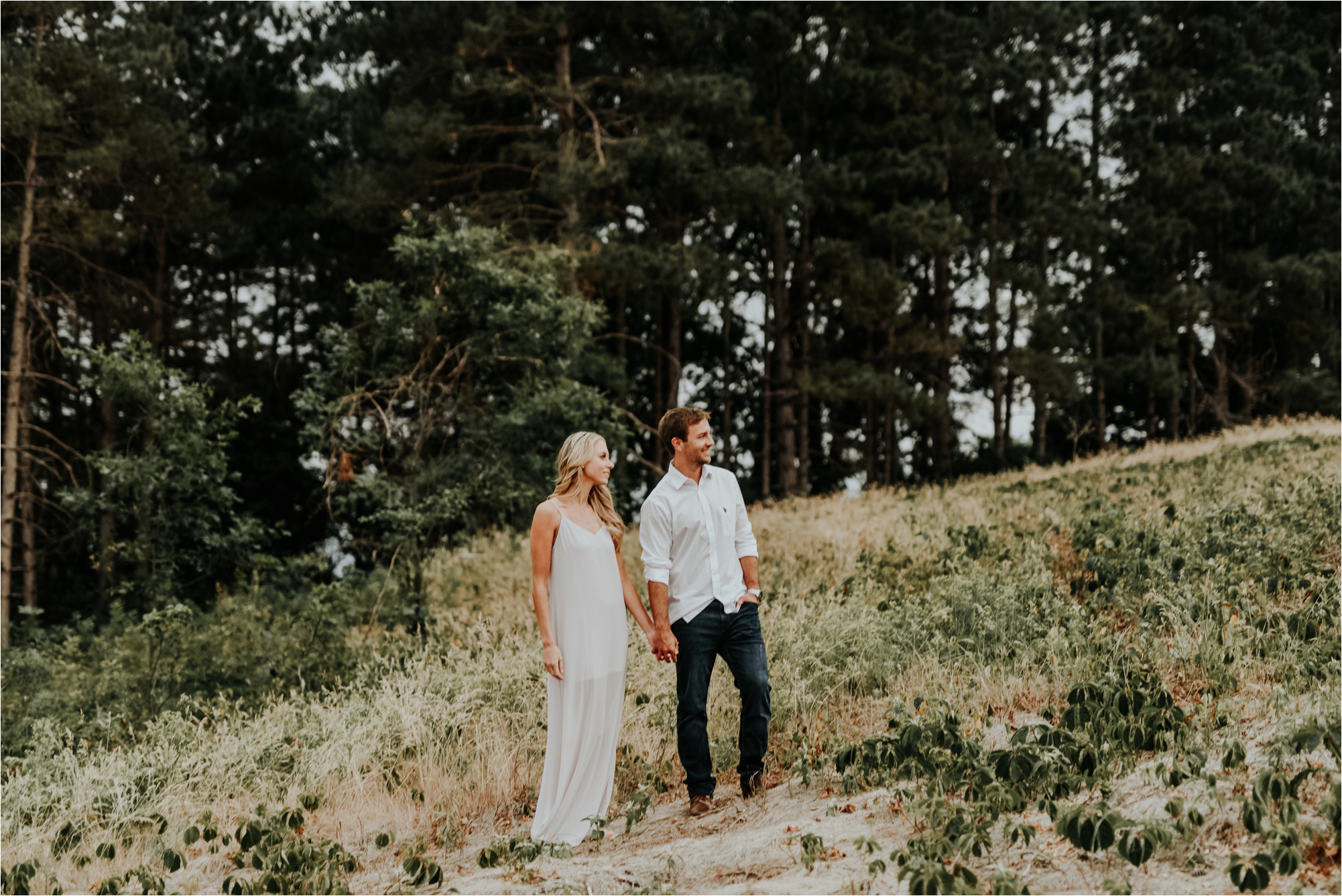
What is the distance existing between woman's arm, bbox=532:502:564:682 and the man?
A: 470 millimetres

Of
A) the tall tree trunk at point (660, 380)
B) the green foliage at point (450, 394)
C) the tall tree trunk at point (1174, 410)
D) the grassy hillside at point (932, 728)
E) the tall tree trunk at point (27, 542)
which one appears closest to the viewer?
the grassy hillside at point (932, 728)

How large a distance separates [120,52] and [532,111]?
7618 mm

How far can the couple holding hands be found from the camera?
4582 millimetres

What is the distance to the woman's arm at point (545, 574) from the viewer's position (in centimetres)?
450

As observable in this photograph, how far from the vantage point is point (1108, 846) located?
3201 mm

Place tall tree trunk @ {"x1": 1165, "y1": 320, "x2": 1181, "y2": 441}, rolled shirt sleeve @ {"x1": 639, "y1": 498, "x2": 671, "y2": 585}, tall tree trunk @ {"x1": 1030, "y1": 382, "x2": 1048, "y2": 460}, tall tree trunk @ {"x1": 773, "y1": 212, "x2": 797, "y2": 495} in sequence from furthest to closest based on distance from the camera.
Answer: tall tree trunk @ {"x1": 1165, "y1": 320, "x2": 1181, "y2": 441}
tall tree trunk @ {"x1": 1030, "y1": 382, "x2": 1048, "y2": 460}
tall tree trunk @ {"x1": 773, "y1": 212, "x2": 797, "y2": 495}
rolled shirt sleeve @ {"x1": 639, "y1": 498, "x2": 671, "y2": 585}

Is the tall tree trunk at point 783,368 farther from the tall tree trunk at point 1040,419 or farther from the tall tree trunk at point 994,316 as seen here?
the tall tree trunk at point 1040,419

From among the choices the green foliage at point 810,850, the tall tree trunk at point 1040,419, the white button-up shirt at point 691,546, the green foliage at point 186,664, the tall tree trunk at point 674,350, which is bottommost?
the green foliage at point 186,664

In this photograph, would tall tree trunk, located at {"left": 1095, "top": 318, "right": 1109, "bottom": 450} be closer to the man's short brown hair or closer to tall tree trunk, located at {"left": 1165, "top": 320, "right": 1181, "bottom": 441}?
tall tree trunk, located at {"left": 1165, "top": 320, "right": 1181, "bottom": 441}

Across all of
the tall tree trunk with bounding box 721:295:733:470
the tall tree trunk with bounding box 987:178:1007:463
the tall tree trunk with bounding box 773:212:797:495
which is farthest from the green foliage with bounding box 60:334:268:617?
the tall tree trunk with bounding box 987:178:1007:463

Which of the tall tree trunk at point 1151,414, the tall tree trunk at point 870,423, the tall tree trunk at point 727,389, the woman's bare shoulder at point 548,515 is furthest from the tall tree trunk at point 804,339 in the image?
the woman's bare shoulder at point 548,515

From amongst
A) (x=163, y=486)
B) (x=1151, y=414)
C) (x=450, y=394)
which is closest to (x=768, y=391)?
(x=450, y=394)

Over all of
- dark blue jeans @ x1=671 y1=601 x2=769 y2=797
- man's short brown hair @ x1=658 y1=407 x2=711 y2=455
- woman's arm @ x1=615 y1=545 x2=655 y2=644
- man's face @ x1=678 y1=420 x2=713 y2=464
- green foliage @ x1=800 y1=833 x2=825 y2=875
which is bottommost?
green foliage @ x1=800 y1=833 x2=825 y2=875

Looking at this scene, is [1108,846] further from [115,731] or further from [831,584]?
[115,731]
